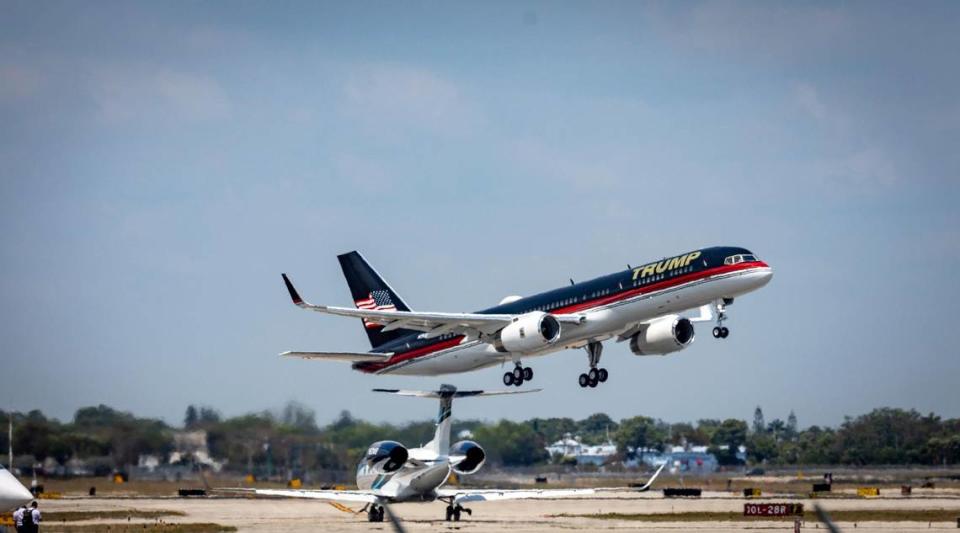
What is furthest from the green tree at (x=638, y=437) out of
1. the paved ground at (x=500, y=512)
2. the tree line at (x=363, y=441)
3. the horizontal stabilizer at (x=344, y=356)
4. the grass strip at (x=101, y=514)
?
the grass strip at (x=101, y=514)

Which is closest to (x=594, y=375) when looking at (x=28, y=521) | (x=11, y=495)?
(x=28, y=521)

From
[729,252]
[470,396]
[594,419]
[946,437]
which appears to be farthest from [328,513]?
[594,419]

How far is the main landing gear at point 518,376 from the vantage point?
6375 cm

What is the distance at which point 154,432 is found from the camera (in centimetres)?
8238

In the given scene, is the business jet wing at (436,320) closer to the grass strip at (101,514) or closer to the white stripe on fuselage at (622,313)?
the white stripe on fuselage at (622,313)

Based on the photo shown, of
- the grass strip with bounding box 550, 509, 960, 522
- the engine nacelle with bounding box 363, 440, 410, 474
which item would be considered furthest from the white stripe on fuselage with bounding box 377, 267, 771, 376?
the grass strip with bounding box 550, 509, 960, 522

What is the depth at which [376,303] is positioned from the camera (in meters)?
75.9

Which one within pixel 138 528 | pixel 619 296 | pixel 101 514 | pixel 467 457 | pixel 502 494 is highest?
pixel 619 296

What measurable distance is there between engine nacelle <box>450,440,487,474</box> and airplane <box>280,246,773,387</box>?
484 centimetres

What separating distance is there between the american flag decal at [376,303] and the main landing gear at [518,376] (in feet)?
40.3

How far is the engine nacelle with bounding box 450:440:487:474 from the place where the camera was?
5934cm

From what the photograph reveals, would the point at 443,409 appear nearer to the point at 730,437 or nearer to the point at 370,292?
the point at 370,292

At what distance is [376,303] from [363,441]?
14.5 meters

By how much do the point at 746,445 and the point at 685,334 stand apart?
296ft
